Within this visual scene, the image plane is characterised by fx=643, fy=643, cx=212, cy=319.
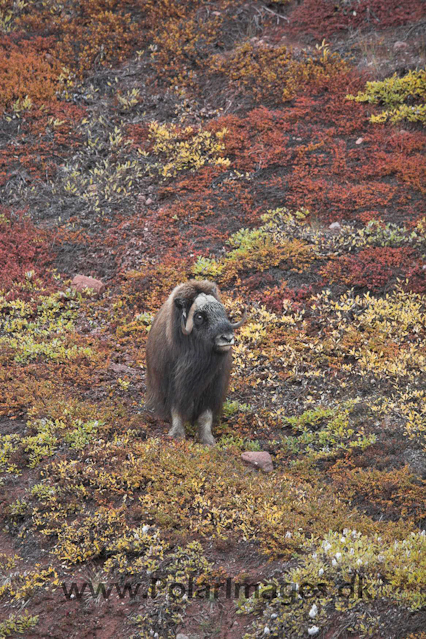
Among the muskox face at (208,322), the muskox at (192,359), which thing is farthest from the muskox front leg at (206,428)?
the muskox face at (208,322)

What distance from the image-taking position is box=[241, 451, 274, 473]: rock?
7.10 meters

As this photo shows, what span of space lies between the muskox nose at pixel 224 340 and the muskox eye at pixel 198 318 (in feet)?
0.95

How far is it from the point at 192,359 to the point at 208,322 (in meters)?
0.51

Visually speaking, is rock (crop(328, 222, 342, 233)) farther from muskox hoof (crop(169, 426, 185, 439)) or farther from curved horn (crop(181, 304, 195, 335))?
muskox hoof (crop(169, 426, 185, 439))

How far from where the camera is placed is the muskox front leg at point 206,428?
7.75m

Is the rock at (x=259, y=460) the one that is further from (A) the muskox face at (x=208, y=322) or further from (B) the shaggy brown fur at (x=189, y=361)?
(A) the muskox face at (x=208, y=322)

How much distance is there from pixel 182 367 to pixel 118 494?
198cm

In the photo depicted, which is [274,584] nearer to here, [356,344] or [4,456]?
[4,456]

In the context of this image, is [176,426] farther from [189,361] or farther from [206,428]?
[189,361]

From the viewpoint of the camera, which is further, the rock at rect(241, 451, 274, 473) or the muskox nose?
the muskox nose

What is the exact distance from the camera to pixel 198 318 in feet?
24.6

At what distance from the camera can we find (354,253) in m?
11.5

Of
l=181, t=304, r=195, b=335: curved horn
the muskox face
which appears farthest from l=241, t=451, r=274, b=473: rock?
l=181, t=304, r=195, b=335: curved horn

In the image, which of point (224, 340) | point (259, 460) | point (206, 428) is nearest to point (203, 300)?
point (224, 340)
